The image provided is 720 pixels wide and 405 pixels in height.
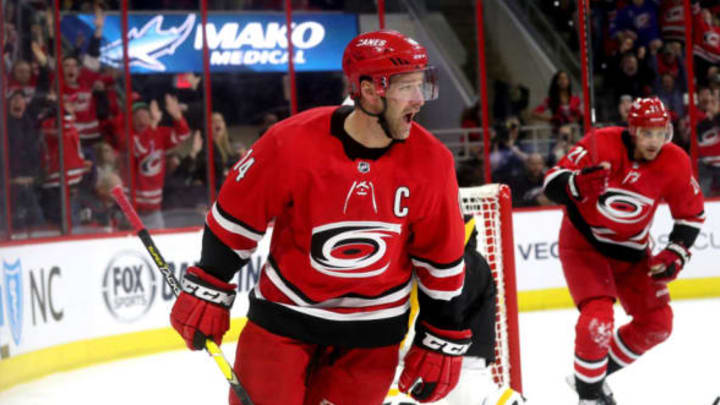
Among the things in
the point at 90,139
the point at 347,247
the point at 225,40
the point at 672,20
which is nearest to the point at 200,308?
the point at 347,247

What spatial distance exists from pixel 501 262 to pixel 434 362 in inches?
61.4

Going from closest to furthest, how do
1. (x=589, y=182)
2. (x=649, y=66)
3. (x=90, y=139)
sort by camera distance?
(x=589, y=182) → (x=90, y=139) → (x=649, y=66)

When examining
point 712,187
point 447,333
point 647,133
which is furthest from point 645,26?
point 447,333

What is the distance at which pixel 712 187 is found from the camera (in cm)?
834

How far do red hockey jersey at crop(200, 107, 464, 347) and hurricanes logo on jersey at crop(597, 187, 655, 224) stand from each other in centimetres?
196

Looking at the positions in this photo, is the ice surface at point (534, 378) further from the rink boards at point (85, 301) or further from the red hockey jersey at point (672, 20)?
the red hockey jersey at point (672, 20)

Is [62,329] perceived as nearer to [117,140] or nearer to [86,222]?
[86,222]

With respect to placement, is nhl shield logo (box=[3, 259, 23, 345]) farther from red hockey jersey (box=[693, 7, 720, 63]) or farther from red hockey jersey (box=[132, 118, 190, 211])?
red hockey jersey (box=[693, 7, 720, 63])

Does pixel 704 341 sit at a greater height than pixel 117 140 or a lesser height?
lesser

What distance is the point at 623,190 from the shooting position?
4.25 meters

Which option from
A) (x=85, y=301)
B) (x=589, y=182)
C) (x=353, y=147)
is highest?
(x=353, y=147)

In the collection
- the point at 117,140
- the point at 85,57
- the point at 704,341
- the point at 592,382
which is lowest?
the point at 704,341

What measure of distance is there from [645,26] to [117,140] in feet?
14.2

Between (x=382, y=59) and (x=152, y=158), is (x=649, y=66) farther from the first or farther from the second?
(x=382, y=59)
